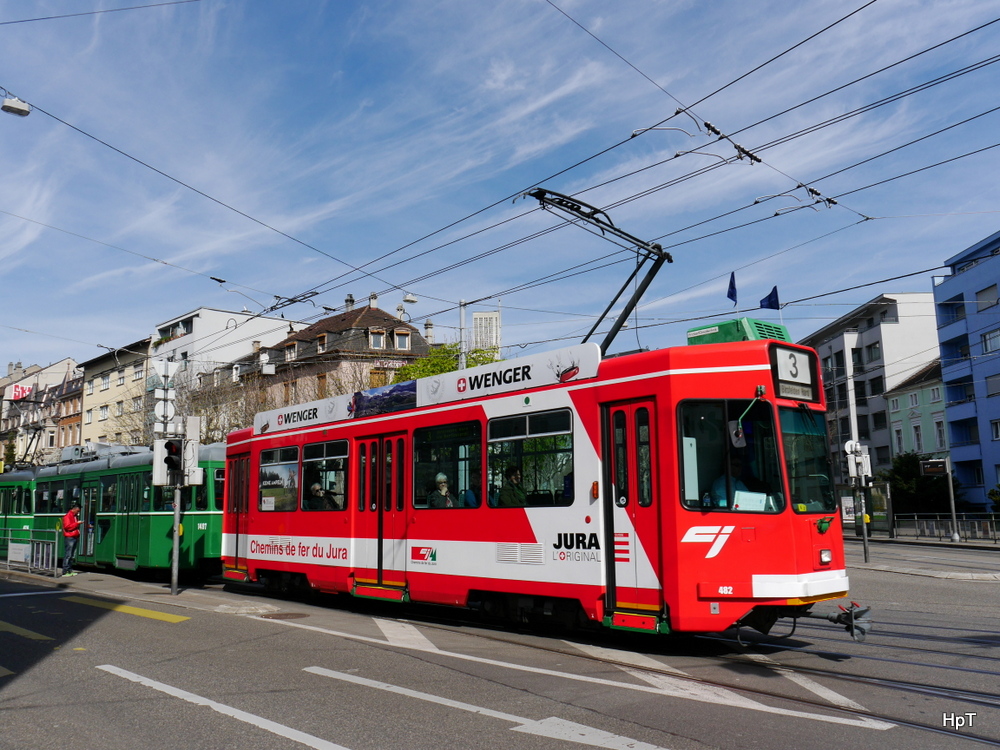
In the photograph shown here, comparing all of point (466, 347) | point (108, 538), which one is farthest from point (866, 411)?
point (108, 538)

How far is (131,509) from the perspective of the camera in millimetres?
20188

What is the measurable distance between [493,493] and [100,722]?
17.3 feet

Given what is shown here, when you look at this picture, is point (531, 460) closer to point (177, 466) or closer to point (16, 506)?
point (177, 466)

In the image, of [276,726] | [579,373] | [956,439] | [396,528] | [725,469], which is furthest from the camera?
[956,439]

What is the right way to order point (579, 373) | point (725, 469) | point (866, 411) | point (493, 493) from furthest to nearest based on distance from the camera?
1. point (866, 411)
2. point (493, 493)
3. point (579, 373)
4. point (725, 469)

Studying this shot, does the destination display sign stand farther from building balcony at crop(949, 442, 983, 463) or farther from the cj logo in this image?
building balcony at crop(949, 442, 983, 463)

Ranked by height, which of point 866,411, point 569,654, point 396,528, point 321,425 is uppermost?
point 866,411

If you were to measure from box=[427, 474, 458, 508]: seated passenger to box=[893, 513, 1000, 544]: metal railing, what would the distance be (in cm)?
2971

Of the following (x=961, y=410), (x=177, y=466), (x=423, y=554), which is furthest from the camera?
(x=961, y=410)

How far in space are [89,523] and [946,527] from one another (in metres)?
33.0

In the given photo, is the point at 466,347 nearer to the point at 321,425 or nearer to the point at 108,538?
the point at 108,538

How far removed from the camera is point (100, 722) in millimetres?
6191

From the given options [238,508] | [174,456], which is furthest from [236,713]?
[238,508]

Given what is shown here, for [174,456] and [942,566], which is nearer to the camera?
[174,456]
